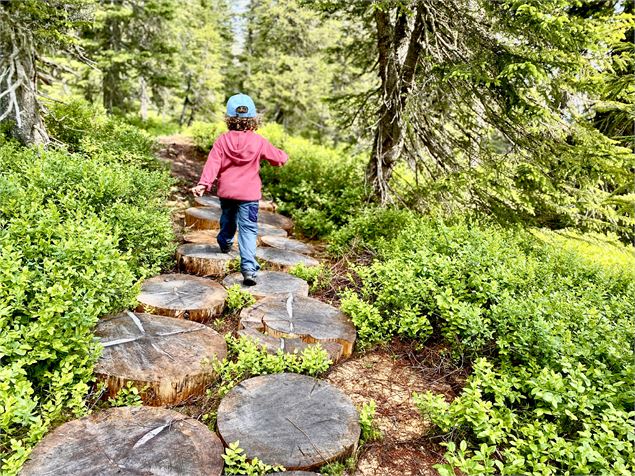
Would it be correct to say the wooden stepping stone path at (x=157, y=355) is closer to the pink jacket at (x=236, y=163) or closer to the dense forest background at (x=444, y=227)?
the dense forest background at (x=444, y=227)

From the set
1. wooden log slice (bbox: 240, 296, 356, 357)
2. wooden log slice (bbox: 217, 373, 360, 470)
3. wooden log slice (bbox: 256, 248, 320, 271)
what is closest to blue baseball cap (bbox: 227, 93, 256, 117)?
wooden log slice (bbox: 256, 248, 320, 271)

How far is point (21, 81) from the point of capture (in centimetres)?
683

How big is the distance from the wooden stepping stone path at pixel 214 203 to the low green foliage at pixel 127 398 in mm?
5164

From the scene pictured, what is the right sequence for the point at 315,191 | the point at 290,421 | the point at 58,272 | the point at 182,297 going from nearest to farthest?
the point at 290,421, the point at 58,272, the point at 182,297, the point at 315,191

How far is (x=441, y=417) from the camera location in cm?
285

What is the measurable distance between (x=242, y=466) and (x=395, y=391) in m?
1.61

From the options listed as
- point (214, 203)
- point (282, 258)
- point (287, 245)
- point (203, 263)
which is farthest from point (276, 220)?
point (203, 263)

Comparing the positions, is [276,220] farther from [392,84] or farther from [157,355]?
[157,355]

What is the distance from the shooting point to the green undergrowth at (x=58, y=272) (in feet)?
8.50

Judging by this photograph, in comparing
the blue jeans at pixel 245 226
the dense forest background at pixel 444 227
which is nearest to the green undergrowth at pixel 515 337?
the dense forest background at pixel 444 227

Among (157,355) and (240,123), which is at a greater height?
(240,123)

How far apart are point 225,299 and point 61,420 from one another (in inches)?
77.3

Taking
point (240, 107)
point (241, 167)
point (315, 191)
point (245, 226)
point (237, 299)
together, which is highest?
point (240, 107)

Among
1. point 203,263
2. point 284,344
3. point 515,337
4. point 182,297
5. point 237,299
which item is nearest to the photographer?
point 515,337
